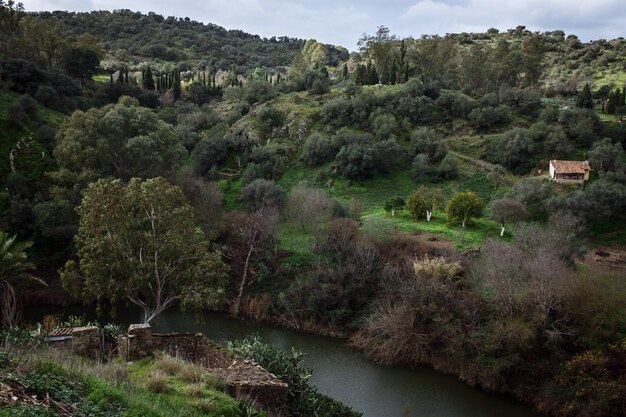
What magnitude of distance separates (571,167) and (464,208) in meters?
11.7

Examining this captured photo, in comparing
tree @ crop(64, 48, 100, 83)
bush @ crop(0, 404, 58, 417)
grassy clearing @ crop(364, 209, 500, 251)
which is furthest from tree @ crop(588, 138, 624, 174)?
tree @ crop(64, 48, 100, 83)

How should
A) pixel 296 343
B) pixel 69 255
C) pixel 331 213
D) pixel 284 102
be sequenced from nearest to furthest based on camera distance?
1. pixel 296 343
2. pixel 69 255
3. pixel 331 213
4. pixel 284 102

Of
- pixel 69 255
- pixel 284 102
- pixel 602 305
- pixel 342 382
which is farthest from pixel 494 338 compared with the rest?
pixel 284 102

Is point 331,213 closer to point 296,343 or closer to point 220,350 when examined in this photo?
point 296,343

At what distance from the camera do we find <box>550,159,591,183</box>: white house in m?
40.3

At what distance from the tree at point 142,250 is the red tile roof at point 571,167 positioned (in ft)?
96.9

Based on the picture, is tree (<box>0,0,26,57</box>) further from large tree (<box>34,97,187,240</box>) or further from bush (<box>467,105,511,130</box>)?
bush (<box>467,105,511,130</box>)

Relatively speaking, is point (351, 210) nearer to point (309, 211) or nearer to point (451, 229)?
point (309, 211)

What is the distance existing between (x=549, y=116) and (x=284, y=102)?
2832 cm

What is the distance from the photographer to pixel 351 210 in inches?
1549

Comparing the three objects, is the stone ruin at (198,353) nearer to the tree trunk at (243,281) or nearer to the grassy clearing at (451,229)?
the tree trunk at (243,281)

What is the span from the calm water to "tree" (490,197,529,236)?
46.2ft

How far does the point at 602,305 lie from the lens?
75.0ft

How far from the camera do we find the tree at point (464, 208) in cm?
3519
